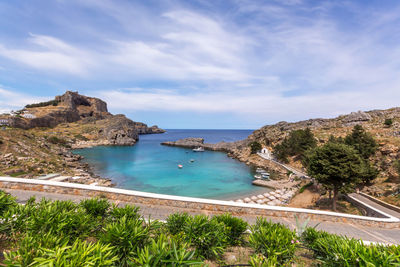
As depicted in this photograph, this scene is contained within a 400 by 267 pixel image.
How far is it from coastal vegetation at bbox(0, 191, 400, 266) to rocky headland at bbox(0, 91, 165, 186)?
38.8ft

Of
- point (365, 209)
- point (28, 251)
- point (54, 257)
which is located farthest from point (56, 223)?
point (365, 209)

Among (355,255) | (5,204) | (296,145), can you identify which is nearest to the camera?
(355,255)

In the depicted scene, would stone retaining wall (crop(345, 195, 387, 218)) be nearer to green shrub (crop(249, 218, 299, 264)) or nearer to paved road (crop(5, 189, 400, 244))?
paved road (crop(5, 189, 400, 244))

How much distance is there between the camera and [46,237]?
3346 millimetres

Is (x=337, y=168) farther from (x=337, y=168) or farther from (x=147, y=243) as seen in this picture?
(x=147, y=243)

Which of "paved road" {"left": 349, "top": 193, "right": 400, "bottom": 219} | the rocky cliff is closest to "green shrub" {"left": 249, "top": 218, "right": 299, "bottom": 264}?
"paved road" {"left": 349, "top": 193, "right": 400, "bottom": 219}

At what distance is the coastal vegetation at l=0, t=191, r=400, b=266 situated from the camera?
2863mm

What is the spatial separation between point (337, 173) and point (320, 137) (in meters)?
32.9

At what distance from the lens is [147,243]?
12.8 feet

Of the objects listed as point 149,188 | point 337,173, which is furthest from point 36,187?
point 337,173

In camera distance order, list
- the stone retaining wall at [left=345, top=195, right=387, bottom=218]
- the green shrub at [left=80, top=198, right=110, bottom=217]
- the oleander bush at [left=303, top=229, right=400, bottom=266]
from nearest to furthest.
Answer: the oleander bush at [left=303, top=229, right=400, bottom=266] < the green shrub at [left=80, top=198, right=110, bottom=217] < the stone retaining wall at [left=345, top=195, right=387, bottom=218]

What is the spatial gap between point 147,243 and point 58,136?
91771 millimetres

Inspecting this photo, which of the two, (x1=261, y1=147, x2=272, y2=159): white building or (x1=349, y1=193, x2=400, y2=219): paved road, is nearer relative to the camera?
(x1=349, y1=193, x2=400, y2=219): paved road

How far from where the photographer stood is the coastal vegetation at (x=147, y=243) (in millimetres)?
2863
